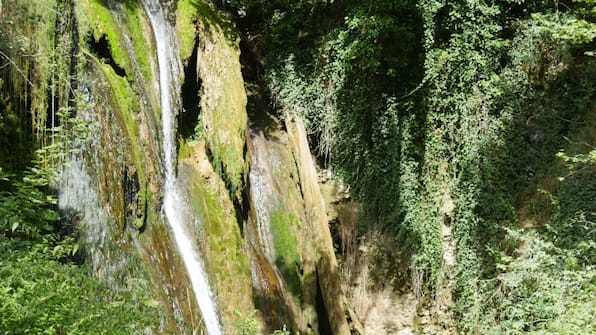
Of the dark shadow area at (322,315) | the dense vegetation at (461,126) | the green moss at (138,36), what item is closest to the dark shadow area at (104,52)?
the green moss at (138,36)

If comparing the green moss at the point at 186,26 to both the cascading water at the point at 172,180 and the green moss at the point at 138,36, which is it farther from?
the green moss at the point at 138,36

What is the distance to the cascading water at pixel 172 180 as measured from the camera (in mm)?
6445

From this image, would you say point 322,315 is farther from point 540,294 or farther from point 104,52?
point 104,52

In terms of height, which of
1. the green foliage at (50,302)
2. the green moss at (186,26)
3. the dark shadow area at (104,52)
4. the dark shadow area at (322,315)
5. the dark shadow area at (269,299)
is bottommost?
the dark shadow area at (322,315)

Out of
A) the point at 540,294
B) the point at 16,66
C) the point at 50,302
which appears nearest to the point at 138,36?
the point at 16,66

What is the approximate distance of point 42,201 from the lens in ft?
11.8

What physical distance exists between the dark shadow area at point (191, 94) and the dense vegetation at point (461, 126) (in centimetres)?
290

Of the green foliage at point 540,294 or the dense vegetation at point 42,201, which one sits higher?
the dense vegetation at point 42,201

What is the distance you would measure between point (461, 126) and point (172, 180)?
5467 millimetres

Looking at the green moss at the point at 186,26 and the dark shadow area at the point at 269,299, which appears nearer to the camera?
the dark shadow area at the point at 269,299

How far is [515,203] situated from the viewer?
29.8ft

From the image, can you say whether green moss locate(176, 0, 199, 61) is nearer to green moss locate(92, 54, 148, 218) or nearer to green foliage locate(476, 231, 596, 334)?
green moss locate(92, 54, 148, 218)

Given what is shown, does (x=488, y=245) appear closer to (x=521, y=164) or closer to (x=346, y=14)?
(x=521, y=164)

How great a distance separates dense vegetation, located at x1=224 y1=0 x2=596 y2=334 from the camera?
28.6 ft
